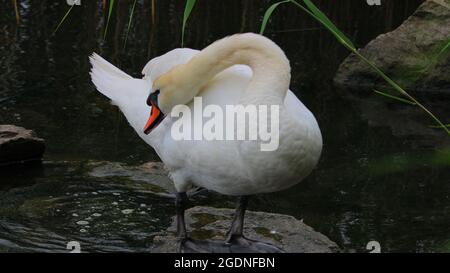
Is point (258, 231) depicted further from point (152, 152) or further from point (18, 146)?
point (18, 146)

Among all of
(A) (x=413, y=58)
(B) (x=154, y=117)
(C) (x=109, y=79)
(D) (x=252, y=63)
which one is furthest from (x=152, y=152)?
(A) (x=413, y=58)

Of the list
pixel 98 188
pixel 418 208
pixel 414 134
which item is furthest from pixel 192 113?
pixel 414 134

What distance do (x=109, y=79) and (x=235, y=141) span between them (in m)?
1.46

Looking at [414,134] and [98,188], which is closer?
[98,188]

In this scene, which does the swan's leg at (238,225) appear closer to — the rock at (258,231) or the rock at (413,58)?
the rock at (258,231)

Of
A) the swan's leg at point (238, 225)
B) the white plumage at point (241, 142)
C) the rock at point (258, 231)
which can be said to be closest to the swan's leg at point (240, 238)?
the swan's leg at point (238, 225)

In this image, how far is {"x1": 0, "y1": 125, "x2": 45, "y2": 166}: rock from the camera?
6000 mm

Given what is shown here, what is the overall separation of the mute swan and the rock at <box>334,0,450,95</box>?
4.47m

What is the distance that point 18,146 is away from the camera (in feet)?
19.9

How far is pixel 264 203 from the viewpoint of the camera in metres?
5.82

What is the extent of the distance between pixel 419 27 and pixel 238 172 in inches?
212

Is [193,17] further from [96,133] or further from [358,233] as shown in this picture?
[358,233]

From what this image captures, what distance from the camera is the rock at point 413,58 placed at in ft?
28.1
